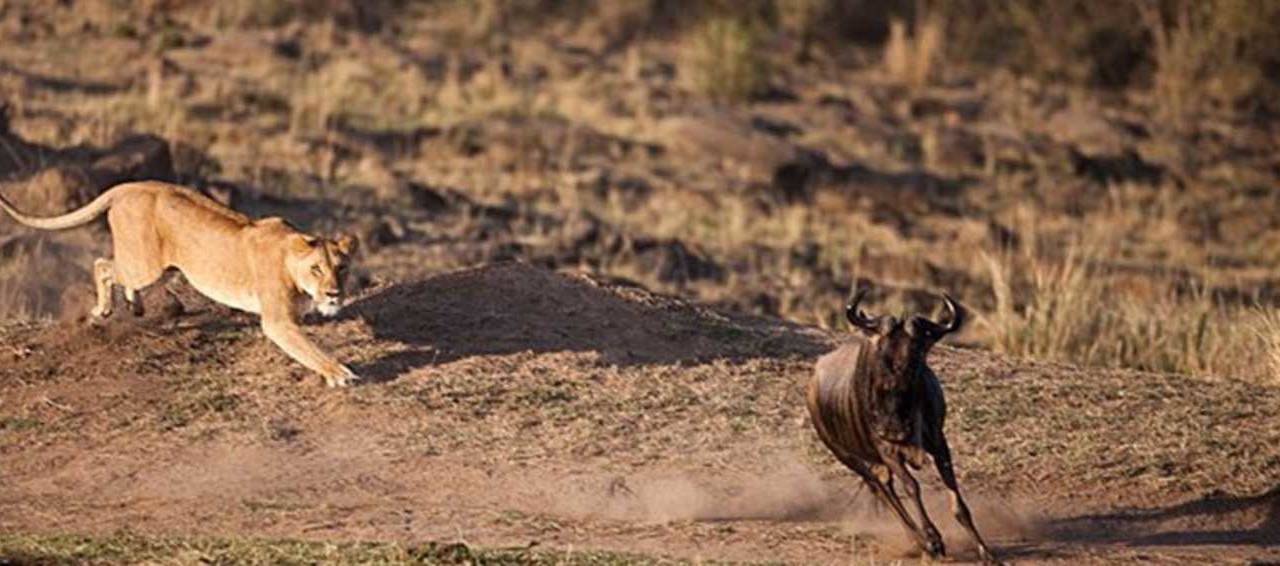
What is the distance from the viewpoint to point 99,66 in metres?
24.1

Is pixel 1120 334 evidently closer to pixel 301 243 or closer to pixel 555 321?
pixel 555 321

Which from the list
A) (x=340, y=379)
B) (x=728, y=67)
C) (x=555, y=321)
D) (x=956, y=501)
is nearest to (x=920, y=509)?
(x=956, y=501)

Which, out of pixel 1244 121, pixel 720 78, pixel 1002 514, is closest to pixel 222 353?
pixel 1002 514

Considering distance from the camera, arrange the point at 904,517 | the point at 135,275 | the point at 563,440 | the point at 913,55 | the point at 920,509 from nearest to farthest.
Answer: the point at 920,509 < the point at 904,517 < the point at 563,440 < the point at 135,275 < the point at 913,55

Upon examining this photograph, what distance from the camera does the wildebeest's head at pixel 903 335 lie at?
9430 millimetres

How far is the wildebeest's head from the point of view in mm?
9430

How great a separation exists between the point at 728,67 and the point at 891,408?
57.8ft

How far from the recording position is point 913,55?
97.1ft

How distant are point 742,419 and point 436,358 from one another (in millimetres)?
1412

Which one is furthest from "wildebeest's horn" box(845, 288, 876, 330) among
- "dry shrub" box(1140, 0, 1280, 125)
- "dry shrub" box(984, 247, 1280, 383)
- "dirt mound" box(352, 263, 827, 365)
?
"dry shrub" box(1140, 0, 1280, 125)

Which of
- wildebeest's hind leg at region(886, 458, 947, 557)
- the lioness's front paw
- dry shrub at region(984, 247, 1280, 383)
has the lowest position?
dry shrub at region(984, 247, 1280, 383)

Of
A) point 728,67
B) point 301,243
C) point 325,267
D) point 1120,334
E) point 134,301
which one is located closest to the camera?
point 325,267

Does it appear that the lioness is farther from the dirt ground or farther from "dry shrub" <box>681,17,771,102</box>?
"dry shrub" <box>681,17,771,102</box>

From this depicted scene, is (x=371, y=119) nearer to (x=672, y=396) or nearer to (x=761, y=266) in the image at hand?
(x=761, y=266)
